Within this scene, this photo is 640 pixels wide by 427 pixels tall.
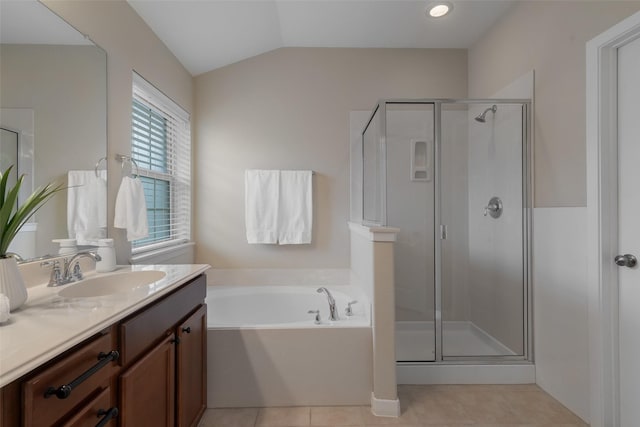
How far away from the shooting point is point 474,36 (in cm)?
257

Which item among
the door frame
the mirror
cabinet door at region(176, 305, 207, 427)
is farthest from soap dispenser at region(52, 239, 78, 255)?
the door frame

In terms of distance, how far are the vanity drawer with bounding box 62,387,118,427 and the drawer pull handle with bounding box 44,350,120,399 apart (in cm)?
8

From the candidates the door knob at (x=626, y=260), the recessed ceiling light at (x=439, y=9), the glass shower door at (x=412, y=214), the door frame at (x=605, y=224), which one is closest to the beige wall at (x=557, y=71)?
the door frame at (x=605, y=224)

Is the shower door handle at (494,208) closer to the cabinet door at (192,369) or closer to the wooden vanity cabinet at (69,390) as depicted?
the cabinet door at (192,369)

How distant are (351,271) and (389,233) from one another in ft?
3.50

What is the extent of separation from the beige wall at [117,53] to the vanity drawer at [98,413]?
1106mm

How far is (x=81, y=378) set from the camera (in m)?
0.77

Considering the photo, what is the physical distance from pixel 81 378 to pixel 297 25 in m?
2.60

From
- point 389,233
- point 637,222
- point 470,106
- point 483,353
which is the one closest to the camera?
point 637,222

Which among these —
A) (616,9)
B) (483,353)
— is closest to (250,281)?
(483,353)

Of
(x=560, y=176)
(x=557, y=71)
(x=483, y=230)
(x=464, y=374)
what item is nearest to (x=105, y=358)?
(x=464, y=374)

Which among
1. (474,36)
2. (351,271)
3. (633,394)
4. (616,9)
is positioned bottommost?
(633,394)

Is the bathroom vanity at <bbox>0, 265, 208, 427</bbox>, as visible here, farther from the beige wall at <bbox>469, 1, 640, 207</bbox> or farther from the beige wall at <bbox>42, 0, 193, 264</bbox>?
the beige wall at <bbox>469, 1, 640, 207</bbox>

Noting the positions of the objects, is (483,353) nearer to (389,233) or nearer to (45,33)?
(389,233)
